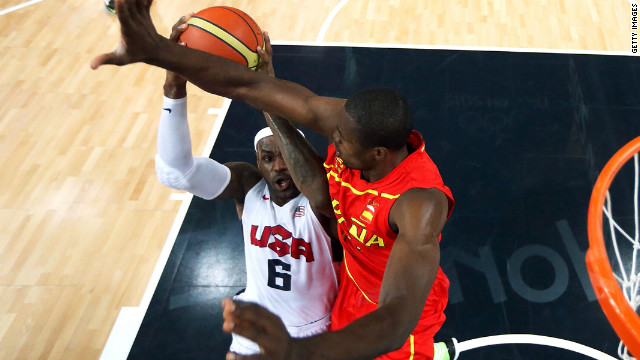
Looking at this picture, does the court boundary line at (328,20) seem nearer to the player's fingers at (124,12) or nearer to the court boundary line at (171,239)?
the court boundary line at (171,239)

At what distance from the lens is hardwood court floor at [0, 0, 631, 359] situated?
188 inches

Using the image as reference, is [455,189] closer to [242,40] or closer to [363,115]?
[242,40]

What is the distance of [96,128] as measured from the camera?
20.9 feet

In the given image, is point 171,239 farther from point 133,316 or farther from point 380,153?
point 380,153

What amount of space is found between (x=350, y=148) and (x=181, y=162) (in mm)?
1052

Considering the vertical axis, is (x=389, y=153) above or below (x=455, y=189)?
above

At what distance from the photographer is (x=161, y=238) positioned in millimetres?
5238

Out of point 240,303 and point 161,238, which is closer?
point 240,303

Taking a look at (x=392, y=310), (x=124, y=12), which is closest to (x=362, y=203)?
(x=392, y=310)

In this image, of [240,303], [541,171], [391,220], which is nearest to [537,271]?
[541,171]

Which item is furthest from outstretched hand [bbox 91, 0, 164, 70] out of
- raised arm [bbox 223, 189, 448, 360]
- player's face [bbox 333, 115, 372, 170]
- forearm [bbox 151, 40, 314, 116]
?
raised arm [bbox 223, 189, 448, 360]

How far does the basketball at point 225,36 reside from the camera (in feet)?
9.91

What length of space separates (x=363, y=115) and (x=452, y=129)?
12.9 feet

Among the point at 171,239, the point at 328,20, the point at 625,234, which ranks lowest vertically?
the point at 171,239
